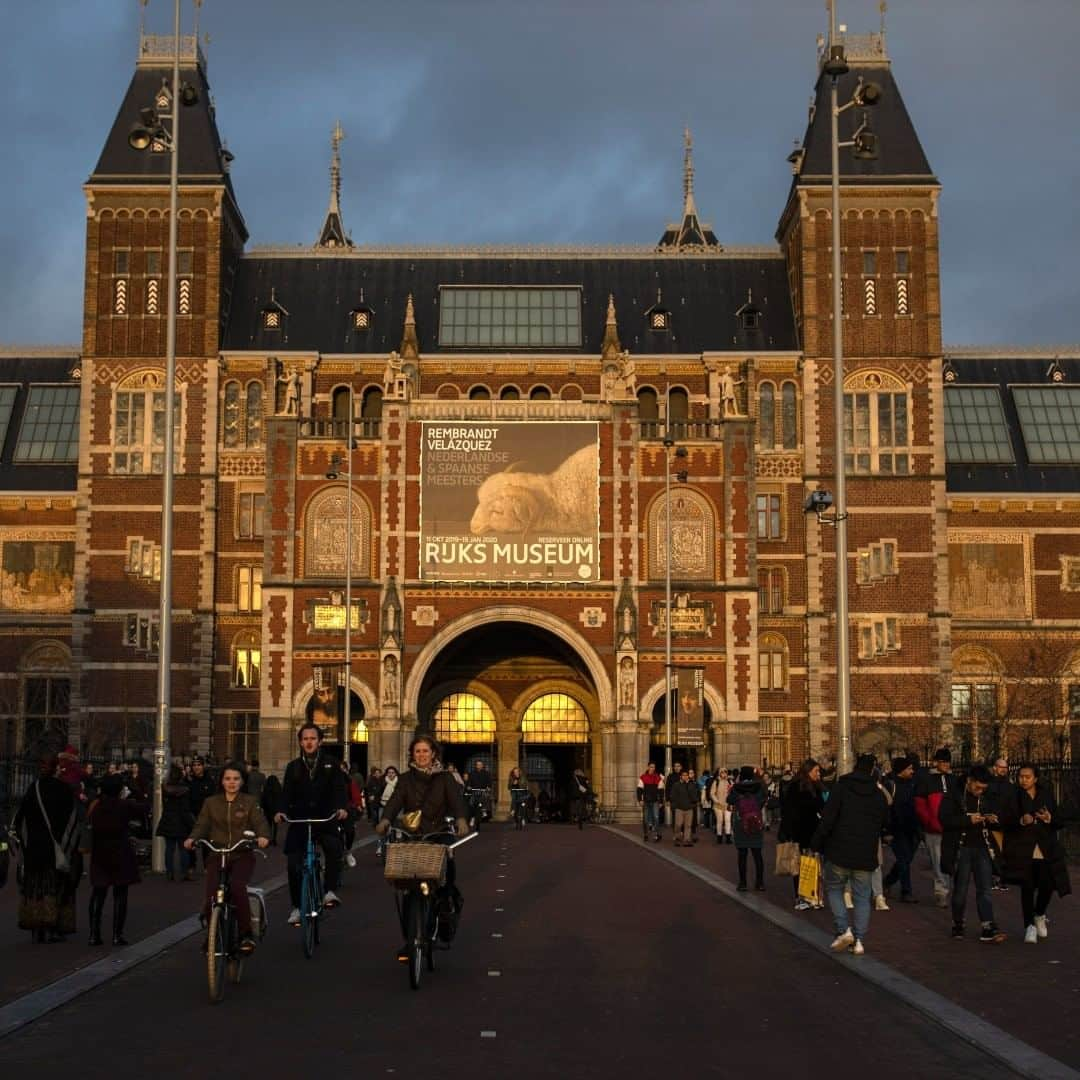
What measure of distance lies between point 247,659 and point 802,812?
134 ft

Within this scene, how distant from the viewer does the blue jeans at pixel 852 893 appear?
643 inches

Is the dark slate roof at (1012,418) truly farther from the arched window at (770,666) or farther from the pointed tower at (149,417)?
the pointed tower at (149,417)

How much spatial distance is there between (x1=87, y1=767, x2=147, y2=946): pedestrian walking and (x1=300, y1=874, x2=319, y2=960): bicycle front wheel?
2045 mm

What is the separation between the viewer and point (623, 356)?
190 ft

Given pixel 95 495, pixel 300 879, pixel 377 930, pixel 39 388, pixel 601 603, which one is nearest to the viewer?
pixel 300 879

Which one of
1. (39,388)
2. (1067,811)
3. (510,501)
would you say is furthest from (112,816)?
(39,388)

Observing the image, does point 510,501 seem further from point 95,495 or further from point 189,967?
point 189,967

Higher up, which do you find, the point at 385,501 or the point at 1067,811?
the point at 385,501

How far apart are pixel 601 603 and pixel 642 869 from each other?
2680 cm

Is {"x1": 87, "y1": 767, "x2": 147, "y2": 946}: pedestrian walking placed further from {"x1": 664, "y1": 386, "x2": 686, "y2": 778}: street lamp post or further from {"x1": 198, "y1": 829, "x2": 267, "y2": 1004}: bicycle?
{"x1": 664, "y1": 386, "x2": 686, "y2": 778}: street lamp post

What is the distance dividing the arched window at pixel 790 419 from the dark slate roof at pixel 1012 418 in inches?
244

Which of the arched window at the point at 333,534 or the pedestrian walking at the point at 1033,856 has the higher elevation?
the arched window at the point at 333,534

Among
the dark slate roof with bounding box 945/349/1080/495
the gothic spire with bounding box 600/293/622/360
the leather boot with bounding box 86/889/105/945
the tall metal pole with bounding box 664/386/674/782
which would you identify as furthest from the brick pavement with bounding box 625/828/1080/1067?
the dark slate roof with bounding box 945/349/1080/495

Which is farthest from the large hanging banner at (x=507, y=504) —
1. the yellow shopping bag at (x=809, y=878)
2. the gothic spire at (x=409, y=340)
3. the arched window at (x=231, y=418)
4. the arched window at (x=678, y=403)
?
the yellow shopping bag at (x=809, y=878)
